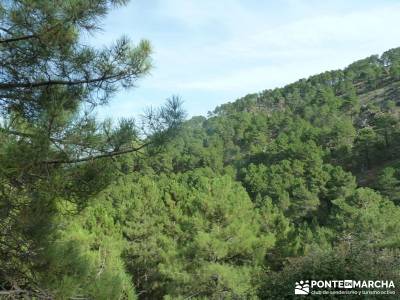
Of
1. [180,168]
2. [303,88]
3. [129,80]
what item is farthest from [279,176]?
[303,88]

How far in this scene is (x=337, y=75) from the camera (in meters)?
87.6

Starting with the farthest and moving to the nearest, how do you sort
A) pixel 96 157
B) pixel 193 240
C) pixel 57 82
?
1. pixel 193 240
2. pixel 57 82
3. pixel 96 157

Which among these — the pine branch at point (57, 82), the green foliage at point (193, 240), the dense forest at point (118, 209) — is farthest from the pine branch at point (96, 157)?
the green foliage at point (193, 240)

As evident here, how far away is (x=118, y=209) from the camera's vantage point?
1716cm

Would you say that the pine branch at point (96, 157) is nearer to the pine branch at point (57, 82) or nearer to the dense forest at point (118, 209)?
the dense forest at point (118, 209)

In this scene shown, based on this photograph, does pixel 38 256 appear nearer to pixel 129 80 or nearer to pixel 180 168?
pixel 129 80

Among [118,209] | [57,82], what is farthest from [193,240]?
[57,82]

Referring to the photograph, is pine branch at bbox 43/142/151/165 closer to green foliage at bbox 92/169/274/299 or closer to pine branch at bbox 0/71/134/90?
pine branch at bbox 0/71/134/90

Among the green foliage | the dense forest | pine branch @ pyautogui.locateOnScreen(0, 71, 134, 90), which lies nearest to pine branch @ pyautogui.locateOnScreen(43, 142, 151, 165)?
the dense forest

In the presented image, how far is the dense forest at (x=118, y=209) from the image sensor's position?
3459mm

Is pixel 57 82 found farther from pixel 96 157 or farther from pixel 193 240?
pixel 193 240

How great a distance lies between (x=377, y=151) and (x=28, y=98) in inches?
1708

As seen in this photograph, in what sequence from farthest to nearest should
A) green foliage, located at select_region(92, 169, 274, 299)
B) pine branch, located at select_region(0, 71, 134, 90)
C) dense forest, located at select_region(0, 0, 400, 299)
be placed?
green foliage, located at select_region(92, 169, 274, 299) < pine branch, located at select_region(0, 71, 134, 90) < dense forest, located at select_region(0, 0, 400, 299)

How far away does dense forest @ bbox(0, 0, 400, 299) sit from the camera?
346 cm
